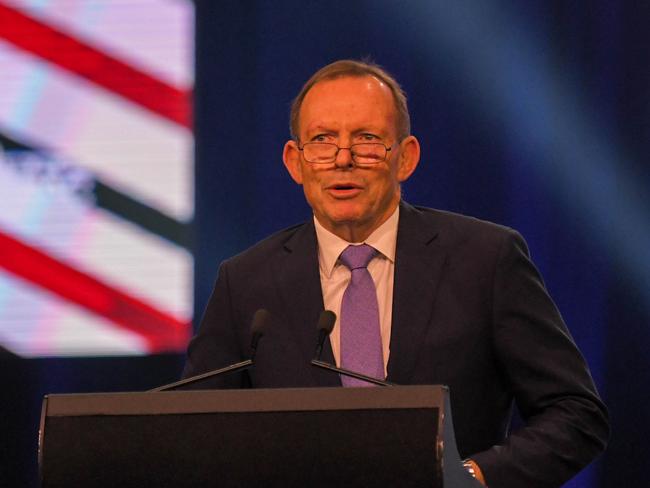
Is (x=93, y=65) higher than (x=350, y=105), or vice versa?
(x=93, y=65)

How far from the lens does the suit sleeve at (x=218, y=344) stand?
2568mm

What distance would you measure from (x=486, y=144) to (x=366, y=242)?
4.43 feet

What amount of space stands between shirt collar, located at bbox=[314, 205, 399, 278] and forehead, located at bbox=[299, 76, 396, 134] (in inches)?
8.6

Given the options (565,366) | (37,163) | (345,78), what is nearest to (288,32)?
(37,163)

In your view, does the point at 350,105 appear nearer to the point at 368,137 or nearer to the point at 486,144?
the point at 368,137

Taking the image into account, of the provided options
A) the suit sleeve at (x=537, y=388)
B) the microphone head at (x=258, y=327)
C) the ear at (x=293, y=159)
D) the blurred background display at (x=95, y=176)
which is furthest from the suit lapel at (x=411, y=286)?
the blurred background display at (x=95, y=176)

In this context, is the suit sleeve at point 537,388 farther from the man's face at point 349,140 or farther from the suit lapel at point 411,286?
the man's face at point 349,140

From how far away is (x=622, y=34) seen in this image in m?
3.78

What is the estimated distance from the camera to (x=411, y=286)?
2482 mm

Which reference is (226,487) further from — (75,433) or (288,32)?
(288,32)

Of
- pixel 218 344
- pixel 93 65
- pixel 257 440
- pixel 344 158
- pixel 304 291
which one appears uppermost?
pixel 93 65

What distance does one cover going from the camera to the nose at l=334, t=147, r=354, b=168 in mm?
2475

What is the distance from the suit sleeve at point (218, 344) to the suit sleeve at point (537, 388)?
564mm

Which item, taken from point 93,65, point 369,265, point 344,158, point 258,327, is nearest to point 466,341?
point 369,265
